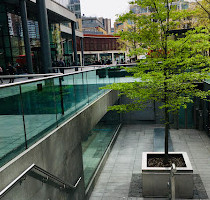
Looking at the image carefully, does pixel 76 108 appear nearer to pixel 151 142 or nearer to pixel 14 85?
pixel 14 85

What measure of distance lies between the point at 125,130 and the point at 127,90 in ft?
36.0

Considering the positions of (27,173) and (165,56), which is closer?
(27,173)

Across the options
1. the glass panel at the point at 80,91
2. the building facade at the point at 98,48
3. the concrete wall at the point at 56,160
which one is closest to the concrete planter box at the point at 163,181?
the concrete wall at the point at 56,160

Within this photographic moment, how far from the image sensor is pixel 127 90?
10.1 m

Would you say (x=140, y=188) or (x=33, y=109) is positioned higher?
(x=33, y=109)

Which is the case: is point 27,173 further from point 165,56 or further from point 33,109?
point 165,56

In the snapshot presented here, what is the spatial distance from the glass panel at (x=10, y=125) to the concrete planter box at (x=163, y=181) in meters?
5.94

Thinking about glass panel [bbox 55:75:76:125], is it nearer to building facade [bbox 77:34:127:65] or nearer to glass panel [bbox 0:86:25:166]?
glass panel [bbox 0:86:25:166]

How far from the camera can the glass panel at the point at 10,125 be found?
441 centimetres

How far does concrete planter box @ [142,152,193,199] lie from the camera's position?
31.0 feet

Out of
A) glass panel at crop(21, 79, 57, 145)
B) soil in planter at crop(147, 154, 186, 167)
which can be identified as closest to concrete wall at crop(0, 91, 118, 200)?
glass panel at crop(21, 79, 57, 145)

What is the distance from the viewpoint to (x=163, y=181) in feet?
31.7

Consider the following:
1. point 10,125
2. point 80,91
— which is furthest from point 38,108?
point 80,91

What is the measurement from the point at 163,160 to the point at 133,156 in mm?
4619
